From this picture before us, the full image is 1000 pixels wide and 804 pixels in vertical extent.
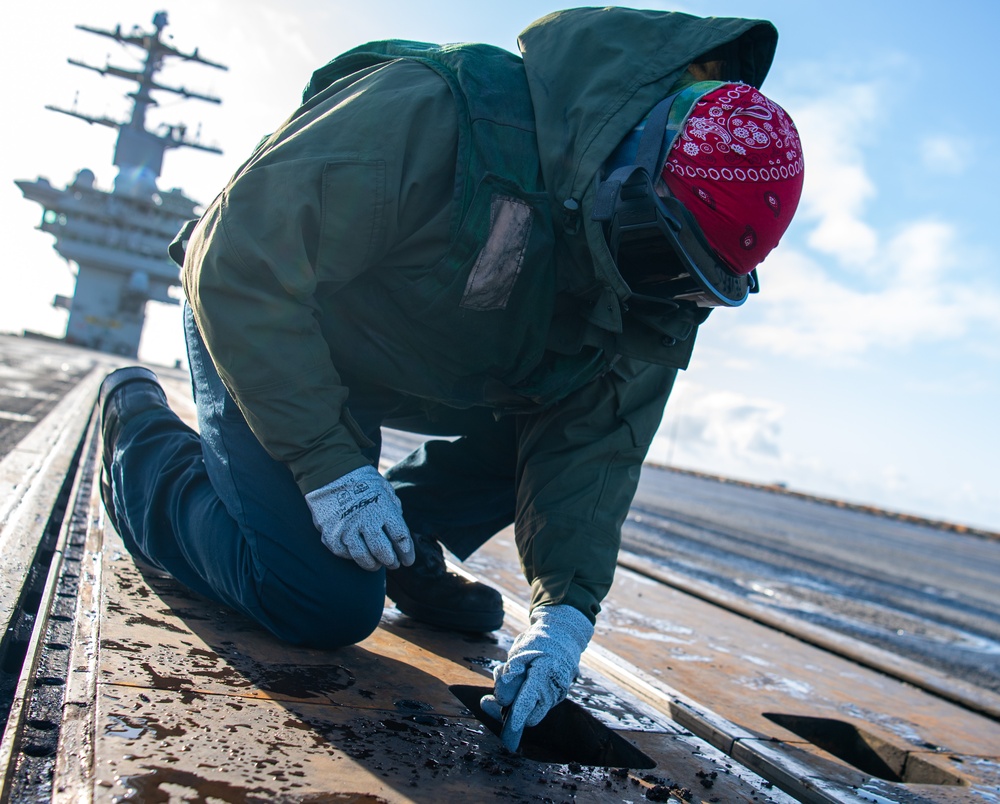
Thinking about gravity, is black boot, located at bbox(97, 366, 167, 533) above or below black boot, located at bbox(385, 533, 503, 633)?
above

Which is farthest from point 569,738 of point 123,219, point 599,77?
point 123,219

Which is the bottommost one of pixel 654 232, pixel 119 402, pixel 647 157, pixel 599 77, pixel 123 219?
pixel 119 402

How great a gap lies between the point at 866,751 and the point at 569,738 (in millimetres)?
779

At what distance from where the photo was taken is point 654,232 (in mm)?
1642

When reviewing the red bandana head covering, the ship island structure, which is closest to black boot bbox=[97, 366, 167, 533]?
the red bandana head covering

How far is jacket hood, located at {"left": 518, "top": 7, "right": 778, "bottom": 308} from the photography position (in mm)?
1713

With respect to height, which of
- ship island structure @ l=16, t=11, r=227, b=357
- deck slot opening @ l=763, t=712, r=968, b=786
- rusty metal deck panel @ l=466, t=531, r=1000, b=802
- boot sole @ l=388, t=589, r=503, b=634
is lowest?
deck slot opening @ l=763, t=712, r=968, b=786

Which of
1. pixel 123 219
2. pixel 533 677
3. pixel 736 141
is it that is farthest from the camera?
pixel 123 219

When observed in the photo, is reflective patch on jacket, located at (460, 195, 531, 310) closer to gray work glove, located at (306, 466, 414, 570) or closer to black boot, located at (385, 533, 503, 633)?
gray work glove, located at (306, 466, 414, 570)

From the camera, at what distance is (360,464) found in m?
1.73

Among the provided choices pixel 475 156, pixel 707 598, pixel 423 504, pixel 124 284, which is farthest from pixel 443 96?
pixel 124 284

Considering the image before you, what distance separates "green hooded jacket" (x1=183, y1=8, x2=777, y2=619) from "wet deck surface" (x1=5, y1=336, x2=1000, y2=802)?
31 centimetres

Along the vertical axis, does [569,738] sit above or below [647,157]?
below

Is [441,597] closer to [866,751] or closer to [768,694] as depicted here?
[768,694]
